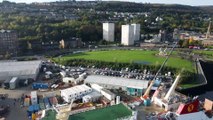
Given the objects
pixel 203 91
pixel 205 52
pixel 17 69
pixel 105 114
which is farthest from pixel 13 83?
pixel 205 52

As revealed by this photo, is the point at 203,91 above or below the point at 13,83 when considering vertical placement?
below

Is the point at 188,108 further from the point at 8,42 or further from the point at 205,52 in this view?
the point at 8,42

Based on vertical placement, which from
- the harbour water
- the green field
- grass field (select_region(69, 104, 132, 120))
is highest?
grass field (select_region(69, 104, 132, 120))

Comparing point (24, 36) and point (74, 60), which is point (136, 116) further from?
point (24, 36)

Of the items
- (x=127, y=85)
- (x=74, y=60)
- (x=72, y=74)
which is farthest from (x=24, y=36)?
(x=127, y=85)

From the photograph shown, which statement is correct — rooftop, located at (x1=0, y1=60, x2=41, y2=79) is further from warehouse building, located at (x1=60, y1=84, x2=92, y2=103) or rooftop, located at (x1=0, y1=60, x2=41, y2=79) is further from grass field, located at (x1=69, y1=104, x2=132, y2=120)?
grass field, located at (x1=69, y1=104, x2=132, y2=120)

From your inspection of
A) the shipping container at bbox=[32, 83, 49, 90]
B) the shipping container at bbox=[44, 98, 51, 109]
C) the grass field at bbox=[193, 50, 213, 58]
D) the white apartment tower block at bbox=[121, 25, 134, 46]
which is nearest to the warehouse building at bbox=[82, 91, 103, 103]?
the shipping container at bbox=[44, 98, 51, 109]

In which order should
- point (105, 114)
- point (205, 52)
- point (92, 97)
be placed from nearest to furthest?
point (105, 114)
point (92, 97)
point (205, 52)

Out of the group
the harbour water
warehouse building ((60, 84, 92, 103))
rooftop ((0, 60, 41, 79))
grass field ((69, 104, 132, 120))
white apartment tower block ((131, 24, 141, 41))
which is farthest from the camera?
white apartment tower block ((131, 24, 141, 41))

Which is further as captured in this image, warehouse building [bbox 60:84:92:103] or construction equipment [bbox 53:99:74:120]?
warehouse building [bbox 60:84:92:103]
